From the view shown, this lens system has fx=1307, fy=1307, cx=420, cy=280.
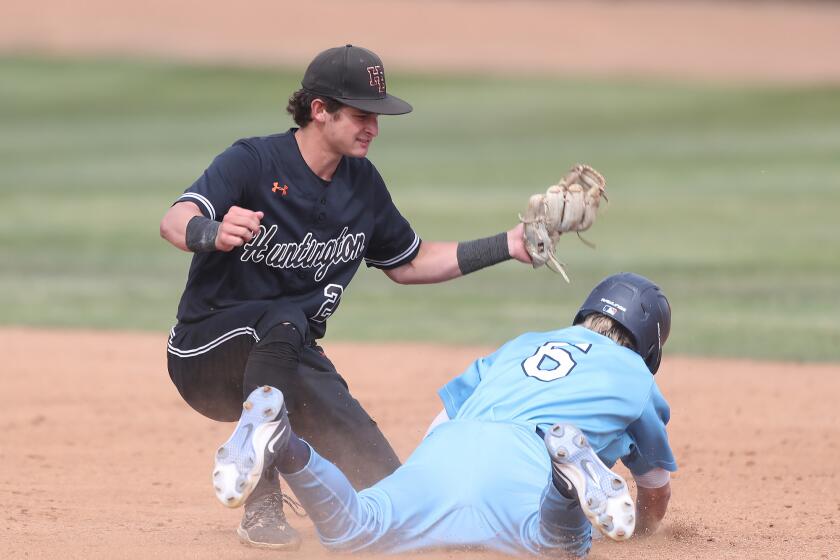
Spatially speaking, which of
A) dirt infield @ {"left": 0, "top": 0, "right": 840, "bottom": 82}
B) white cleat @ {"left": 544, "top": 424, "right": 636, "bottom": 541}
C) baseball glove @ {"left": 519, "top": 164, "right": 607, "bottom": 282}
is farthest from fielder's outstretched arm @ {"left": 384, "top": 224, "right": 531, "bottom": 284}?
dirt infield @ {"left": 0, "top": 0, "right": 840, "bottom": 82}

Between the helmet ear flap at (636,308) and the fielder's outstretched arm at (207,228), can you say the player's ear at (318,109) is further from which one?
the helmet ear flap at (636,308)

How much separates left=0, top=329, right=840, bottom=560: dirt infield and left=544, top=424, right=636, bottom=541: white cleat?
558 mm

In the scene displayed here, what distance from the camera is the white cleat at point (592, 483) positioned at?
12.4ft

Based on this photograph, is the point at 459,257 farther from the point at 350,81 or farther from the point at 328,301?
the point at 350,81

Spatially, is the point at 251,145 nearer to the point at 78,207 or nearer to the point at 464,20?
the point at 78,207

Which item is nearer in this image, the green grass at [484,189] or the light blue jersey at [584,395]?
the light blue jersey at [584,395]

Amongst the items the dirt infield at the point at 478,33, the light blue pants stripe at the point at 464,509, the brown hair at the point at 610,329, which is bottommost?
the dirt infield at the point at 478,33

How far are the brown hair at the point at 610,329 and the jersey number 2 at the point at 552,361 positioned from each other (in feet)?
0.58

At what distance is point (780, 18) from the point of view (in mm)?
34812

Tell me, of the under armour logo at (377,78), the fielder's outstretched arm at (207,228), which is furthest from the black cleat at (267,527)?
the under armour logo at (377,78)

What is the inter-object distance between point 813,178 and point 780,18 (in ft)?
59.6

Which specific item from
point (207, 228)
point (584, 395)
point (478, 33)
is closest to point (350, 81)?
point (207, 228)

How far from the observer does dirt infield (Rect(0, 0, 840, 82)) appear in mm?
31000

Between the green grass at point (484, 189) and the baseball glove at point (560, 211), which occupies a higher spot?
the baseball glove at point (560, 211)
